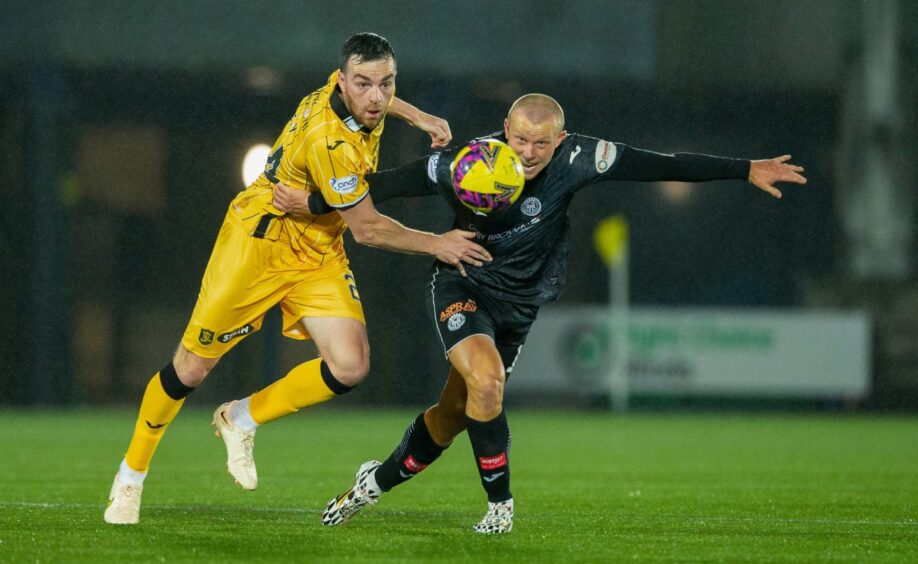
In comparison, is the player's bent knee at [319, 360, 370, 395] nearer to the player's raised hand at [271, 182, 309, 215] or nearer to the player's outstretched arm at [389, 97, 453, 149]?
the player's raised hand at [271, 182, 309, 215]

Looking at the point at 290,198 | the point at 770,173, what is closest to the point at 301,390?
the point at 290,198

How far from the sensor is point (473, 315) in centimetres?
610

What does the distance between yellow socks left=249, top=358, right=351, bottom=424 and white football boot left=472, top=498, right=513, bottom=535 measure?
1085 mm

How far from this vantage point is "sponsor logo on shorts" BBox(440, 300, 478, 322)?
240 inches

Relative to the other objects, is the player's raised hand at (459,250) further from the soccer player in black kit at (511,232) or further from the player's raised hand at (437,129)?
the player's raised hand at (437,129)

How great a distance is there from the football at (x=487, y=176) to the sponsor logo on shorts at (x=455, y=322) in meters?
0.46

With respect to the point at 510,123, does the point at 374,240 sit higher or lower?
lower

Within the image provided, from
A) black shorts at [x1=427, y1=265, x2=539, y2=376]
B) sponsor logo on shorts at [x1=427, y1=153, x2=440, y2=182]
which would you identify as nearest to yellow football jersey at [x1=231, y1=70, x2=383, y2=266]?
sponsor logo on shorts at [x1=427, y1=153, x2=440, y2=182]

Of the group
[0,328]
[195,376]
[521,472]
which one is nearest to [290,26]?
[0,328]

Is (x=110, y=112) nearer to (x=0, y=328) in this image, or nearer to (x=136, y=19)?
(x=136, y=19)

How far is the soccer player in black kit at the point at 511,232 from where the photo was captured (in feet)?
20.1

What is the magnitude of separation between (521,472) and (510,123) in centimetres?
423

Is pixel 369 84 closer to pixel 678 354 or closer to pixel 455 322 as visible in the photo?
pixel 455 322

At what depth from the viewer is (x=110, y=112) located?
20344 millimetres
